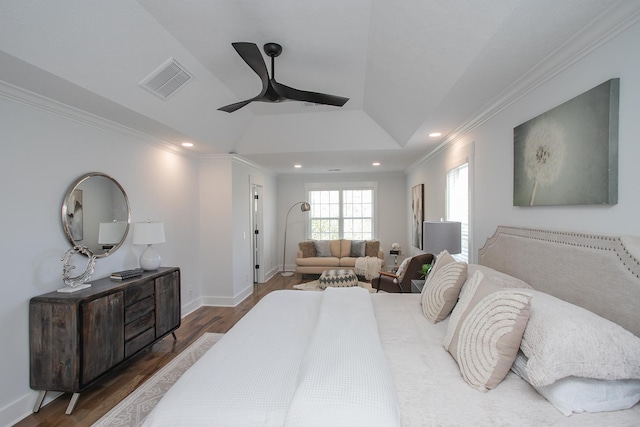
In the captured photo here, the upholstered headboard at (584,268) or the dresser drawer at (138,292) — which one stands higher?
the upholstered headboard at (584,268)

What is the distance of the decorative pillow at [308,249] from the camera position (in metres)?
6.30

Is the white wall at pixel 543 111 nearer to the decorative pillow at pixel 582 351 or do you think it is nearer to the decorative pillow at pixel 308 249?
the decorative pillow at pixel 582 351

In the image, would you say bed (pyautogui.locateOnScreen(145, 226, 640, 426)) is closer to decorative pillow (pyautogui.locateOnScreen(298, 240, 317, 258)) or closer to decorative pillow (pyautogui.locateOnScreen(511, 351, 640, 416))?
decorative pillow (pyautogui.locateOnScreen(511, 351, 640, 416))

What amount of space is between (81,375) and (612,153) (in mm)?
3560

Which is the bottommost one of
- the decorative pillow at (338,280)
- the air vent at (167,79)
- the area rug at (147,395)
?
the area rug at (147,395)

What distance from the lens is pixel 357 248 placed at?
20.9ft

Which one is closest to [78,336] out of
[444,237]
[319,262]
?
[444,237]

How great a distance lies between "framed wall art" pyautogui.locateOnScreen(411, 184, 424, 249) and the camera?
5014 millimetres

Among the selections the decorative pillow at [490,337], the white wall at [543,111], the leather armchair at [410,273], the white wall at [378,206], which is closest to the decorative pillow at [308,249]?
the white wall at [378,206]

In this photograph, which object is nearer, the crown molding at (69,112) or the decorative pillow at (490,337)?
the decorative pillow at (490,337)

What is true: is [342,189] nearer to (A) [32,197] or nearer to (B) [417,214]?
(B) [417,214]

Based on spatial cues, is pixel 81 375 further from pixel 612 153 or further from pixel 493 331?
pixel 612 153

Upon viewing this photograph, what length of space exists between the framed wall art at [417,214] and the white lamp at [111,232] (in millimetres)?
4379

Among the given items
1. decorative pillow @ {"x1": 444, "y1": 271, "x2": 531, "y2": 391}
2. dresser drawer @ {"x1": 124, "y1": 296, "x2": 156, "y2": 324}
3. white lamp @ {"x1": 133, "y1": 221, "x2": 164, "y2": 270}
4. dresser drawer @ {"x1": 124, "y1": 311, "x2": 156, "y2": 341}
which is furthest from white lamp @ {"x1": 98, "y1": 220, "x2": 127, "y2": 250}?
decorative pillow @ {"x1": 444, "y1": 271, "x2": 531, "y2": 391}
